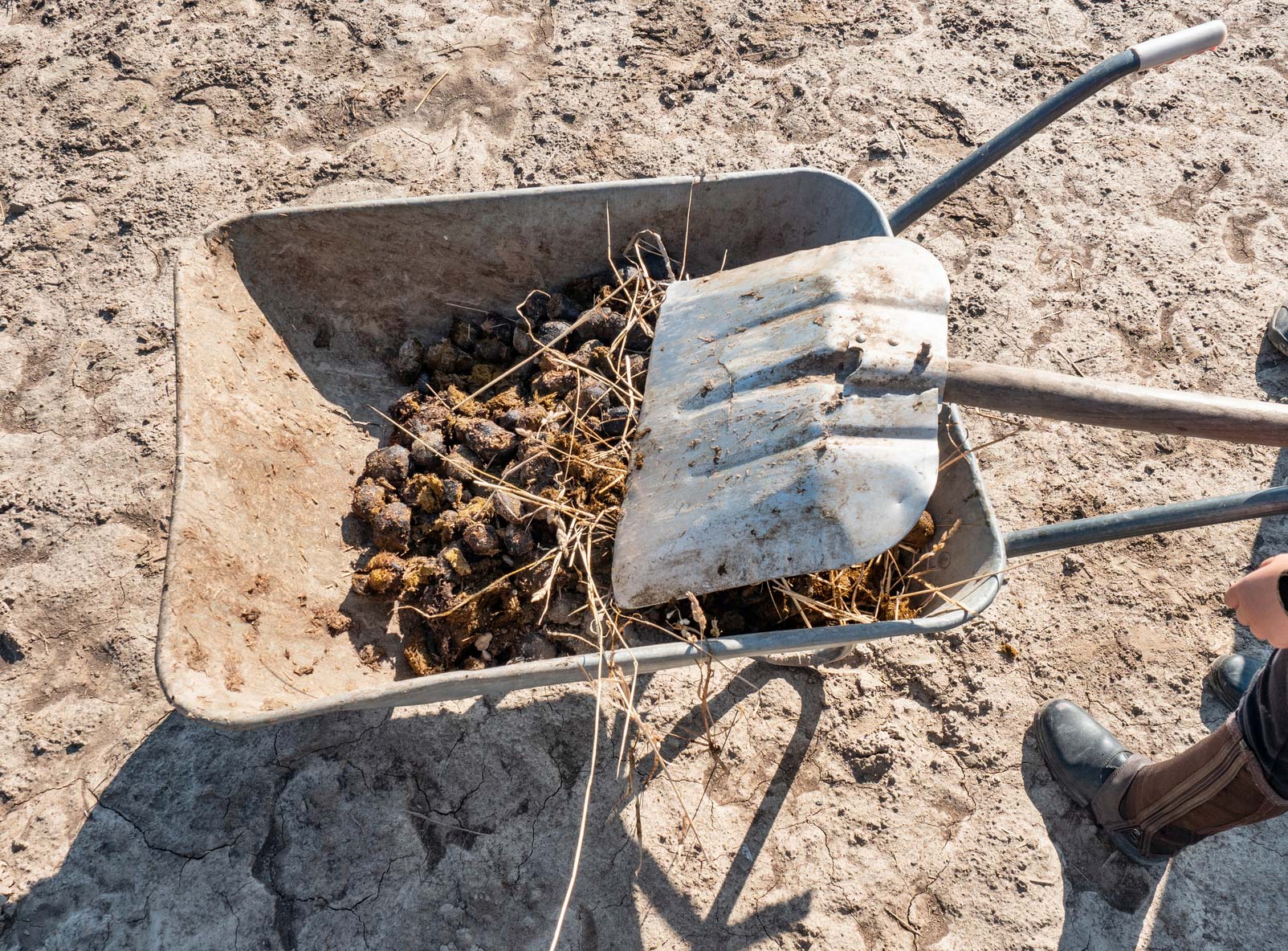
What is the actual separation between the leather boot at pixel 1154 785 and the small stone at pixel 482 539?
1636 mm

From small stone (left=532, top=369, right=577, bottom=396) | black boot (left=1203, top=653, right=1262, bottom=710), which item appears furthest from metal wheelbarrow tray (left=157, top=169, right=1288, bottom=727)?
black boot (left=1203, top=653, right=1262, bottom=710)

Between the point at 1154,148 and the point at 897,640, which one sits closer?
the point at 897,640

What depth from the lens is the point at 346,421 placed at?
85.2 inches

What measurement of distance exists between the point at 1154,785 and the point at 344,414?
2.30 metres

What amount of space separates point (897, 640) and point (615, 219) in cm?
149

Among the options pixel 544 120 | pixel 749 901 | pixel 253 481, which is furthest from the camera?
pixel 544 120

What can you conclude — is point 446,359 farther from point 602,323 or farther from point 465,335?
point 602,323

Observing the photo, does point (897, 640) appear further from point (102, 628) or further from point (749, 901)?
point (102, 628)

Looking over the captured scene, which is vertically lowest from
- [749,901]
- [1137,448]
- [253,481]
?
[749,901]

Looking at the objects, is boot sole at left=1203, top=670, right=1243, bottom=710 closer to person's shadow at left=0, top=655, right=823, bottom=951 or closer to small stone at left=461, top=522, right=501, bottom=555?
person's shadow at left=0, top=655, right=823, bottom=951

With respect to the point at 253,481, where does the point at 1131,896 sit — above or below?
below

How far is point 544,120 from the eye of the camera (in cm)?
346

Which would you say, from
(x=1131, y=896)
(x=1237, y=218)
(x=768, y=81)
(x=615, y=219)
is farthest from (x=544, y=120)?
(x=1131, y=896)

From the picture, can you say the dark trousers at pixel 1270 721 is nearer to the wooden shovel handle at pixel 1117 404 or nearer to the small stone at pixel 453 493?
the wooden shovel handle at pixel 1117 404
